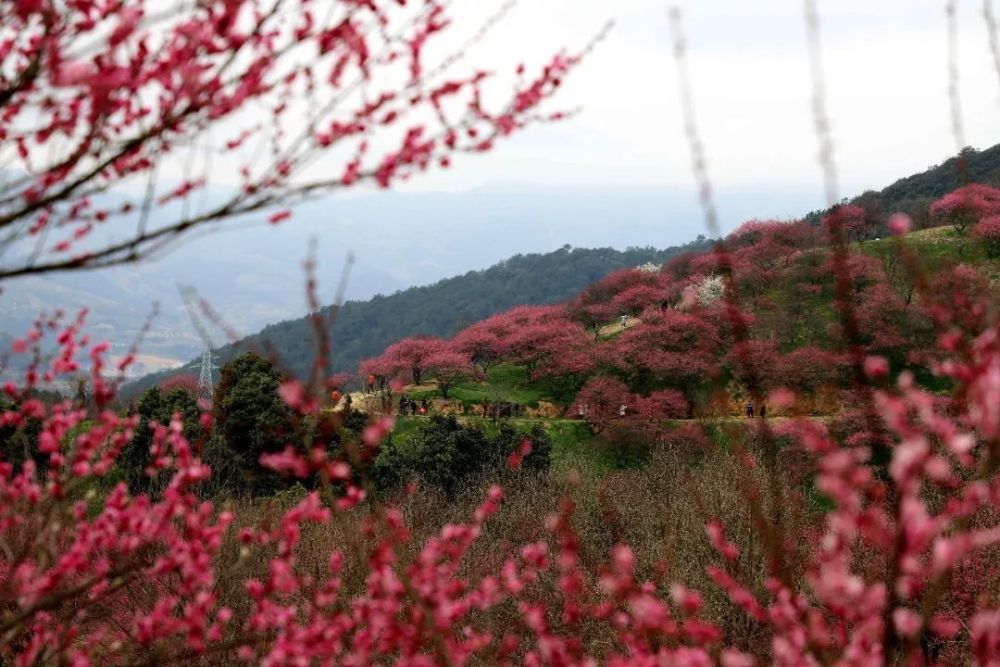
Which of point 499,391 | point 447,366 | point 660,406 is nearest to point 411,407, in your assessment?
point 447,366

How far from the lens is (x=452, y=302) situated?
4026 inches

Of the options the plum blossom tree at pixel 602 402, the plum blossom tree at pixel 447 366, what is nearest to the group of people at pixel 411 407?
the plum blossom tree at pixel 447 366

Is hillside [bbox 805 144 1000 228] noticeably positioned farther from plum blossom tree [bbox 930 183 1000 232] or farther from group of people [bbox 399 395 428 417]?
group of people [bbox 399 395 428 417]

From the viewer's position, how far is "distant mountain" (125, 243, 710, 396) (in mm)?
93500

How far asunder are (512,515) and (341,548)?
7293 mm

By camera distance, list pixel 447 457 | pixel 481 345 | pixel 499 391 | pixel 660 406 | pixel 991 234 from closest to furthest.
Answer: pixel 447 457
pixel 660 406
pixel 499 391
pixel 991 234
pixel 481 345

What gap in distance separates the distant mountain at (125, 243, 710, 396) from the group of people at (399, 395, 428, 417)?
4760 cm

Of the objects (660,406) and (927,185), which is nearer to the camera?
(660,406)

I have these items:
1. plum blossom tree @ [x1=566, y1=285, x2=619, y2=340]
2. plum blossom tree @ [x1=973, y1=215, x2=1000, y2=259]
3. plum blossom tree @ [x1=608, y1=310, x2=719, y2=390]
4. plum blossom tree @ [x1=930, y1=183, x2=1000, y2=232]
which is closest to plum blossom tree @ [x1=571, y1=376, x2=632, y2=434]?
plum blossom tree @ [x1=608, y1=310, x2=719, y2=390]

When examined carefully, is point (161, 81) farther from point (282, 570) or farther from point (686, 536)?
point (686, 536)

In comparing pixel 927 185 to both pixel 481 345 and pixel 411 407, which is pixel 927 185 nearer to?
pixel 481 345

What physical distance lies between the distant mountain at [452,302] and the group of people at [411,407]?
47.6 m

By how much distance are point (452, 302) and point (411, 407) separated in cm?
6518

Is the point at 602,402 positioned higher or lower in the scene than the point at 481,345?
lower
